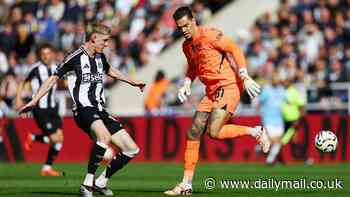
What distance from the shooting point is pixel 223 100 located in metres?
16.0

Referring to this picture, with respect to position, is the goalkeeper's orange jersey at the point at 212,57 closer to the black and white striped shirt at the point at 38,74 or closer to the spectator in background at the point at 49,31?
the black and white striped shirt at the point at 38,74

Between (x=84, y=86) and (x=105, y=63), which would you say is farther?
(x=105, y=63)

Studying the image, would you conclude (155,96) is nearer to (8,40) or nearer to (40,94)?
(8,40)

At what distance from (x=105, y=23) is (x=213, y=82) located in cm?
1575

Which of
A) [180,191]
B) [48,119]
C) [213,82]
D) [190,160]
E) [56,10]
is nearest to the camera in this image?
[180,191]

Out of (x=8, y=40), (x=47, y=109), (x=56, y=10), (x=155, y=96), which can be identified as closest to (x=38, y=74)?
(x=47, y=109)

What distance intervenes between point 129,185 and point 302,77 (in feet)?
36.0

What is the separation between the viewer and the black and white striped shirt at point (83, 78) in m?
15.4

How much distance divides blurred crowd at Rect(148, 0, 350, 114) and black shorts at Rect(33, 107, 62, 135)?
21.1 feet

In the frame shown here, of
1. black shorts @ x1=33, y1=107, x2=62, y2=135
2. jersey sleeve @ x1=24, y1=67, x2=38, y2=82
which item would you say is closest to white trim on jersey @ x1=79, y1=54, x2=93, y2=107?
jersey sleeve @ x1=24, y1=67, x2=38, y2=82

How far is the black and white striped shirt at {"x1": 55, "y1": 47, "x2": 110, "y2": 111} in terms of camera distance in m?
15.4

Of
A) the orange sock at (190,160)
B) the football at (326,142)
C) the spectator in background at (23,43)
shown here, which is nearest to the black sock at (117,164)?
the orange sock at (190,160)

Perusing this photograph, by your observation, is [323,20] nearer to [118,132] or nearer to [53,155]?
[53,155]

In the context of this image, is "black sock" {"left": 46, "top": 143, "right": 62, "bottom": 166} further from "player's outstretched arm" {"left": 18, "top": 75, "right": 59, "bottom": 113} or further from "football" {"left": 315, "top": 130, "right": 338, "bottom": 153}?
"player's outstretched arm" {"left": 18, "top": 75, "right": 59, "bottom": 113}
